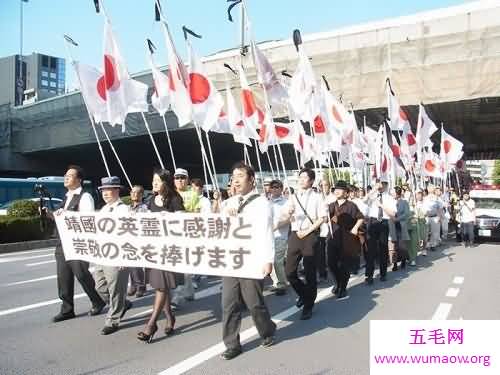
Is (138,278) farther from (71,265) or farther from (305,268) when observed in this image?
(305,268)

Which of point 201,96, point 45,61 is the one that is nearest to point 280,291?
point 201,96

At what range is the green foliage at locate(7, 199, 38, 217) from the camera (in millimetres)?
14906

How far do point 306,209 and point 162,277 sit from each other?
6.71 ft

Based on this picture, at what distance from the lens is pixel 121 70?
20.5 feet

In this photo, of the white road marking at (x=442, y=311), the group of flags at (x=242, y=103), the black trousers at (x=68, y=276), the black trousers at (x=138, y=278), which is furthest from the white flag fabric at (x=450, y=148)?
the black trousers at (x=68, y=276)

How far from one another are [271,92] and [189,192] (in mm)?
2900

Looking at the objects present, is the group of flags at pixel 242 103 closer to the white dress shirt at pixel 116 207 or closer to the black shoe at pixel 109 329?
the white dress shirt at pixel 116 207

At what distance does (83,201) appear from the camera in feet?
16.8

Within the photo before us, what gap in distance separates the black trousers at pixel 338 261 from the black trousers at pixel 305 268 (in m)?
1.06

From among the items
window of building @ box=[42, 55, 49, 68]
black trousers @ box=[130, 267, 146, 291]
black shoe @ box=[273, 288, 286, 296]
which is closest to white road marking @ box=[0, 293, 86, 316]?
black trousers @ box=[130, 267, 146, 291]

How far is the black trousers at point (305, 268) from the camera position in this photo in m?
5.30

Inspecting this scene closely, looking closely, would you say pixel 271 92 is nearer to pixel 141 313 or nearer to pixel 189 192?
pixel 189 192

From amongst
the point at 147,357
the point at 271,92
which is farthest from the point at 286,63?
the point at 147,357

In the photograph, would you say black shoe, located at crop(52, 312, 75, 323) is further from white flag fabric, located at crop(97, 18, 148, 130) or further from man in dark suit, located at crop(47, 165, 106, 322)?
white flag fabric, located at crop(97, 18, 148, 130)
